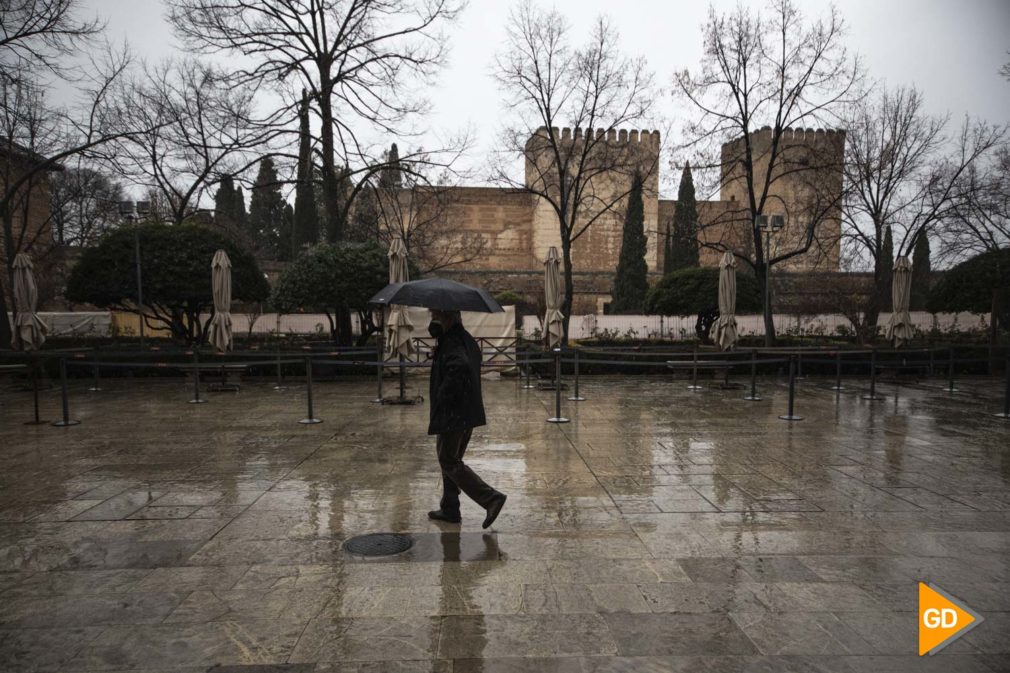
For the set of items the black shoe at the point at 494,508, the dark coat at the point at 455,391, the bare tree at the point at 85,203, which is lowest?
the black shoe at the point at 494,508

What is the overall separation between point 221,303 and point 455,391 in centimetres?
1008

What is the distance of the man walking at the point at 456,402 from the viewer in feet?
14.0

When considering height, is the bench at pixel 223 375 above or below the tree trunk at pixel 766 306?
below

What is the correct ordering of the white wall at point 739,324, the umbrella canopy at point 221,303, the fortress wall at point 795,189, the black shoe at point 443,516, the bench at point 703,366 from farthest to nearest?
1. the white wall at point 739,324
2. the fortress wall at point 795,189
3. the umbrella canopy at point 221,303
4. the bench at point 703,366
5. the black shoe at point 443,516

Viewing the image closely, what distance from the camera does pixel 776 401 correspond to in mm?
10945

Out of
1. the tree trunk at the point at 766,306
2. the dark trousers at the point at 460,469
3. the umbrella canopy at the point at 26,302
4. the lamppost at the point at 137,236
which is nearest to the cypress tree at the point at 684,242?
the tree trunk at the point at 766,306

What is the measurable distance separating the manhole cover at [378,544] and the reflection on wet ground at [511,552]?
0.38 feet

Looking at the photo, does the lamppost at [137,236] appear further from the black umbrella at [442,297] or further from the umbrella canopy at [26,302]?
the black umbrella at [442,297]

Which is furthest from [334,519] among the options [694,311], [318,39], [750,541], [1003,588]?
[318,39]

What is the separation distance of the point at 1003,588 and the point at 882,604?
2.85 ft

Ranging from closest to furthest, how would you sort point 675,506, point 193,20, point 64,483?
point 675,506, point 64,483, point 193,20

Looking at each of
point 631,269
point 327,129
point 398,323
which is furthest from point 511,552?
point 631,269

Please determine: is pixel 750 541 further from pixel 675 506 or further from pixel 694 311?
pixel 694 311
